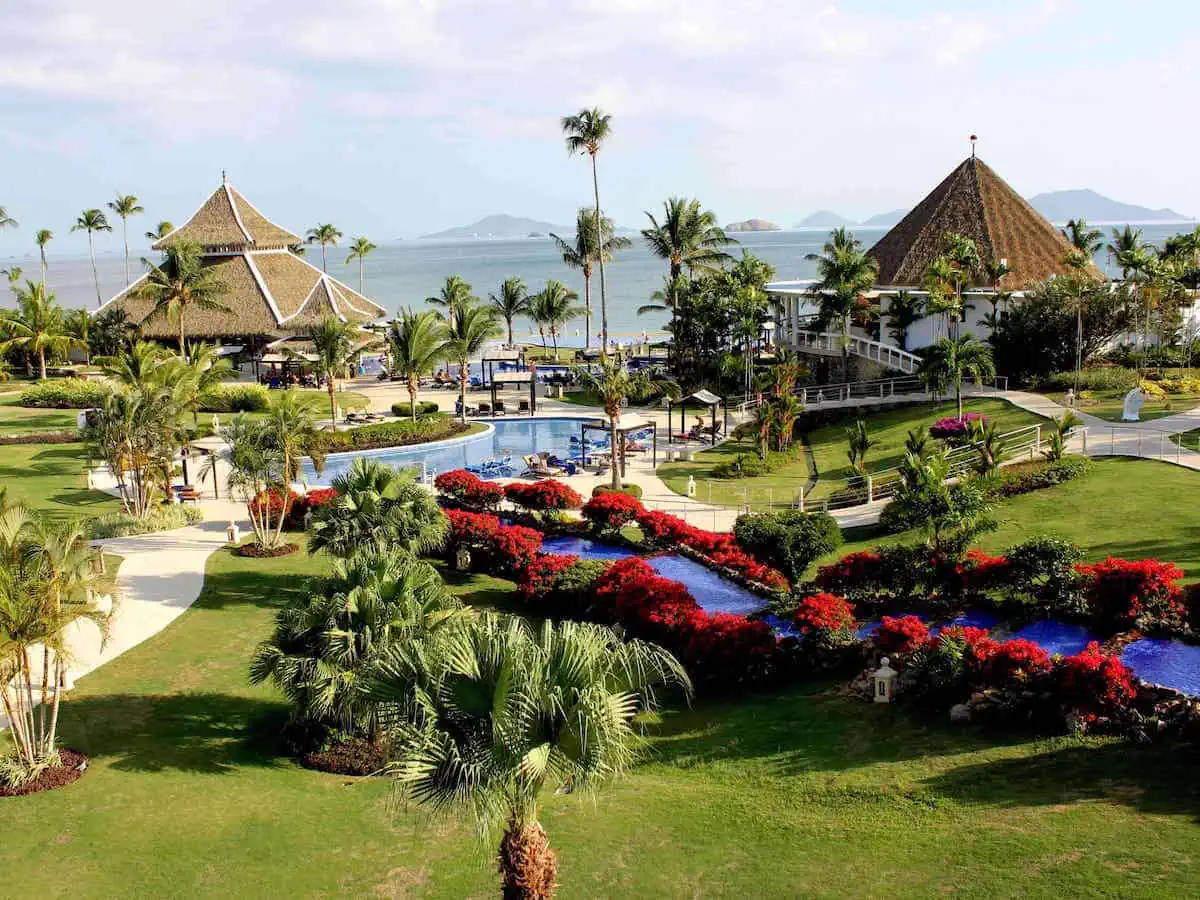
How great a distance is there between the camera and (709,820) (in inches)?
472

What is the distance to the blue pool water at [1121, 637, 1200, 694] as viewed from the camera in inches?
543

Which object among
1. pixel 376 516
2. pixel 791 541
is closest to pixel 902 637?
pixel 791 541

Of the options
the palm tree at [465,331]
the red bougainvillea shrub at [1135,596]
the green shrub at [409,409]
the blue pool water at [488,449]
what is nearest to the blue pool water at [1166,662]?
the red bougainvillea shrub at [1135,596]

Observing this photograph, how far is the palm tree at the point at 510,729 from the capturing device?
8.73 m

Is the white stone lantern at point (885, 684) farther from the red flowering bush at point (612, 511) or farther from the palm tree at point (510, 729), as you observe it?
the red flowering bush at point (612, 511)

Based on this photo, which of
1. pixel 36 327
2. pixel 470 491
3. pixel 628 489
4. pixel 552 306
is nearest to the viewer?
pixel 470 491

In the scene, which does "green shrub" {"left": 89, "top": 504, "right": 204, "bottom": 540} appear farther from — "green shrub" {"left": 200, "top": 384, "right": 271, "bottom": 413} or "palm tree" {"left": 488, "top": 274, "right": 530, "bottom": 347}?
"palm tree" {"left": 488, "top": 274, "right": 530, "bottom": 347}

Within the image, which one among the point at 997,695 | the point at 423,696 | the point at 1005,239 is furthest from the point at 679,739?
the point at 1005,239

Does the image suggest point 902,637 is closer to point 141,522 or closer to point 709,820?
point 709,820

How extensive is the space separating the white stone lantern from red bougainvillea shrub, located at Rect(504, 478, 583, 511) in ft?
38.0

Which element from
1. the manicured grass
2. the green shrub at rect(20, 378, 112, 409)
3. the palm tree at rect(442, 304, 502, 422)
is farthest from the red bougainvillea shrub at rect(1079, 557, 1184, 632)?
the green shrub at rect(20, 378, 112, 409)

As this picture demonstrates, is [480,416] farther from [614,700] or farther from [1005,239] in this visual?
[614,700]

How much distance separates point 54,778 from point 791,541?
1220 cm

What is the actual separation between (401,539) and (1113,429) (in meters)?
19.3
